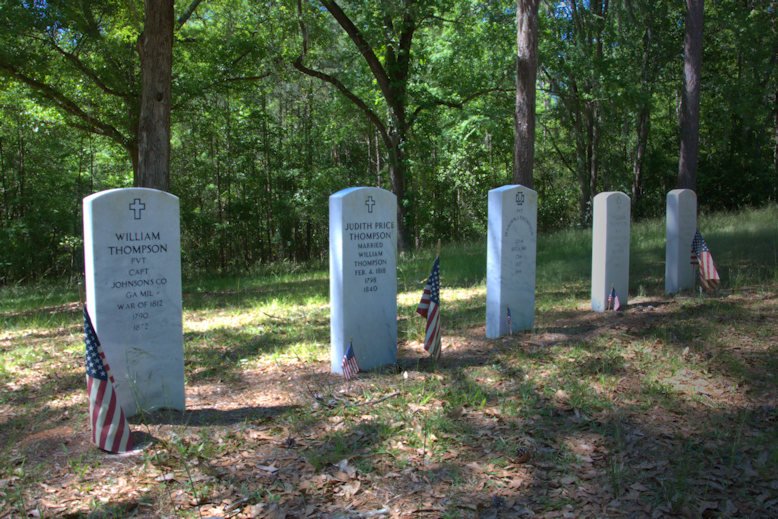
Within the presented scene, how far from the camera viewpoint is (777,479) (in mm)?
3711

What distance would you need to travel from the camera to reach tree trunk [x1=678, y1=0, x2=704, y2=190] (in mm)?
14391

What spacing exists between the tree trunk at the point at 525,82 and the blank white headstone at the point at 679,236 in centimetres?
254

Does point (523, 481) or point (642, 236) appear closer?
point (523, 481)

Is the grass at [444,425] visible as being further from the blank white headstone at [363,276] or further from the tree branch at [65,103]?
the tree branch at [65,103]

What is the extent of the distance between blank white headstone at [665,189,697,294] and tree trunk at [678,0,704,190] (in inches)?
236

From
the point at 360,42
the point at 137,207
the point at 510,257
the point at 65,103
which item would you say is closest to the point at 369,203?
the point at 510,257

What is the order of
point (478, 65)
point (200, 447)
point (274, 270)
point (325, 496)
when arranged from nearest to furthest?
point (325, 496), point (200, 447), point (274, 270), point (478, 65)

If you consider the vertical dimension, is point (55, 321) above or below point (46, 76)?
below

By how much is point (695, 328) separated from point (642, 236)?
33.8 ft

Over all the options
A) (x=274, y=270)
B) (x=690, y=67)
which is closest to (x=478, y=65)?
(x=690, y=67)

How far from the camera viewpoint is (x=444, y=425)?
4.43 meters

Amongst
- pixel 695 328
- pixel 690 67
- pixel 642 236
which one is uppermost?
pixel 690 67

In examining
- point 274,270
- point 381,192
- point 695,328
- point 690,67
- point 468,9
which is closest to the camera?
point 381,192

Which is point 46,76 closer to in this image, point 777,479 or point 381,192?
point 381,192
